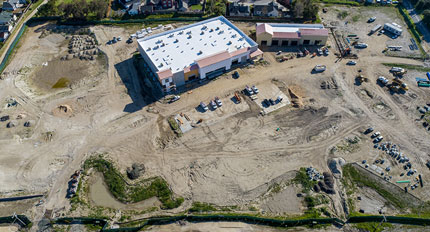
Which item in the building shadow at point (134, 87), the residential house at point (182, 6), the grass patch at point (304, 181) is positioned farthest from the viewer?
the residential house at point (182, 6)

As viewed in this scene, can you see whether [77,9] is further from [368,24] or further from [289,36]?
[368,24]

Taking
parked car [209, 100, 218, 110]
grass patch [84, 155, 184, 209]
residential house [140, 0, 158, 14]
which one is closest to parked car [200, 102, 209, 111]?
parked car [209, 100, 218, 110]

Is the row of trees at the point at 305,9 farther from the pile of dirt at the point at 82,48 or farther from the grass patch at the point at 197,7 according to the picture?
the pile of dirt at the point at 82,48

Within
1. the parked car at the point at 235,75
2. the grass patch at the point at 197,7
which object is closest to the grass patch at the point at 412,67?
the parked car at the point at 235,75

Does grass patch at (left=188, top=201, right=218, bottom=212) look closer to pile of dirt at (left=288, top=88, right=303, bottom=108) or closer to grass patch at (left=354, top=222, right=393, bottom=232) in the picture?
grass patch at (left=354, top=222, right=393, bottom=232)

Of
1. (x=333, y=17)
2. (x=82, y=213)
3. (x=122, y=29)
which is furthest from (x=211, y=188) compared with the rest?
(x=333, y=17)

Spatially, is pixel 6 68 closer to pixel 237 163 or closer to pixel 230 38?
pixel 230 38
